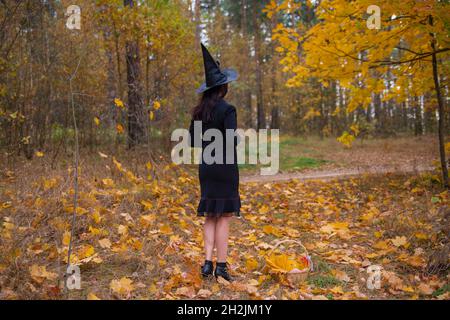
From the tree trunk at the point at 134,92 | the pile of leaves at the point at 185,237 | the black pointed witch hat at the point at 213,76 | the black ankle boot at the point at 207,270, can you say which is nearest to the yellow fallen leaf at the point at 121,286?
the pile of leaves at the point at 185,237

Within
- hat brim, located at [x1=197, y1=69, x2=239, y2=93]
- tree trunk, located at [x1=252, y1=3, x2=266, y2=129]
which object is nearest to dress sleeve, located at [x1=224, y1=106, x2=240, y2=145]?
hat brim, located at [x1=197, y1=69, x2=239, y2=93]

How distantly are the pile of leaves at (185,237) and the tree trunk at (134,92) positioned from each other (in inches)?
37.5

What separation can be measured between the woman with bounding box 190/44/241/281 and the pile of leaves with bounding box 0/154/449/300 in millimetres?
327

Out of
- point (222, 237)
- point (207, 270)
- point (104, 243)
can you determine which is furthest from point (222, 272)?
point (104, 243)

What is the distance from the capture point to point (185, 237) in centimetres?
539

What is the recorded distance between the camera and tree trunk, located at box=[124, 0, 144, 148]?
27.3 feet

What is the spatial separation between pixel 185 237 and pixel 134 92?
4410 millimetres

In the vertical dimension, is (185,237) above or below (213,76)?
below

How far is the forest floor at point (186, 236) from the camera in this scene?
12.0ft

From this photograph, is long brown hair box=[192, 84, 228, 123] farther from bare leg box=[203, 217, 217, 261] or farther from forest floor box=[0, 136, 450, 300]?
forest floor box=[0, 136, 450, 300]

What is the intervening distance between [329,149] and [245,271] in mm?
13426

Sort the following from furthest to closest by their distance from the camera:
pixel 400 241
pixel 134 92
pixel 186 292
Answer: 1. pixel 134 92
2. pixel 400 241
3. pixel 186 292

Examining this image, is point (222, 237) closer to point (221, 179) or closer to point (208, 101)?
point (221, 179)

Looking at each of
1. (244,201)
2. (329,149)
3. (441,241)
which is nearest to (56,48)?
(244,201)
